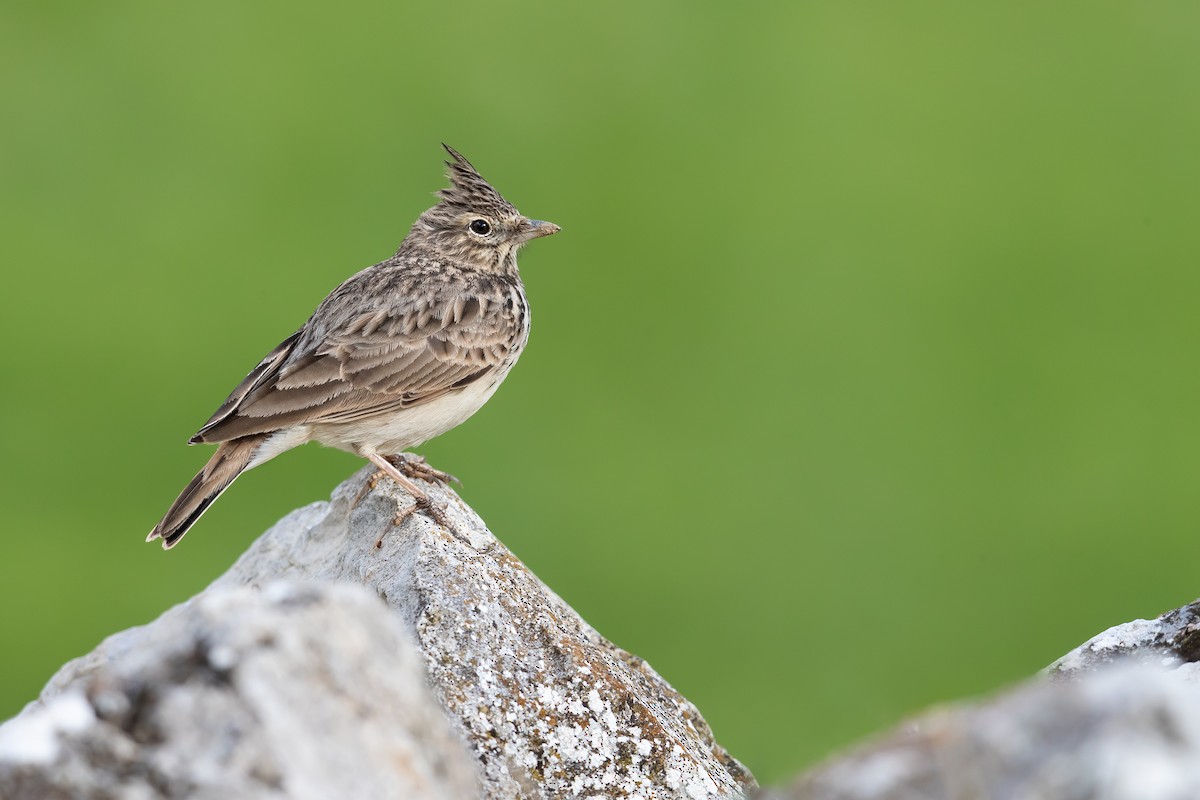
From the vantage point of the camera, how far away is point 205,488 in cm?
788

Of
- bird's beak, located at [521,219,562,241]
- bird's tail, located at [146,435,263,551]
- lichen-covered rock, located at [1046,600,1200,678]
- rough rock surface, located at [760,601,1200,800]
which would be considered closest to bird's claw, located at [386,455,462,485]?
bird's tail, located at [146,435,263,551]

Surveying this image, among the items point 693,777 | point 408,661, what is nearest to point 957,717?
point 408,661

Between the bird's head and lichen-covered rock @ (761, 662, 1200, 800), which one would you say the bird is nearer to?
the bird's head

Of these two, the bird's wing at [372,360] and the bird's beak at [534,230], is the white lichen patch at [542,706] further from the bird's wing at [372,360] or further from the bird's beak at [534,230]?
the bird's beak at [534,230]

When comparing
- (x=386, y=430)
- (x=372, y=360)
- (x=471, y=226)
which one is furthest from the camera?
(x=471, y=226)

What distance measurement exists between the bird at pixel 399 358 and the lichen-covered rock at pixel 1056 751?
472 cm

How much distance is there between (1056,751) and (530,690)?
2916 mm

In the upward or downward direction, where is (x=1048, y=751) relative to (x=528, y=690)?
downward

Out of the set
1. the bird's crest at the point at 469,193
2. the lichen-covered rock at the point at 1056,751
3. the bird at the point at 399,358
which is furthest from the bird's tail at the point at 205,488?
the lichen-covered rock at the point at 1056,751

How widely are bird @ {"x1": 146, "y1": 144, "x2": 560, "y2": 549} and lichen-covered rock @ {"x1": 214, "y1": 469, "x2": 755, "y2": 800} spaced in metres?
1.32

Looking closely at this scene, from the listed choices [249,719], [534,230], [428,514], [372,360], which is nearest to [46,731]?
[249,719]

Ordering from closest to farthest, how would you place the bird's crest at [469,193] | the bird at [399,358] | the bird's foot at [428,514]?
the bird's foot at [428,514] < the bird at [399,358] < the bird's crest at [469,193]

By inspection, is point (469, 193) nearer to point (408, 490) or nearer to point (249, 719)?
point (408, 490)

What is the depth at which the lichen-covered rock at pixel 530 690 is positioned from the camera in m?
4.98
